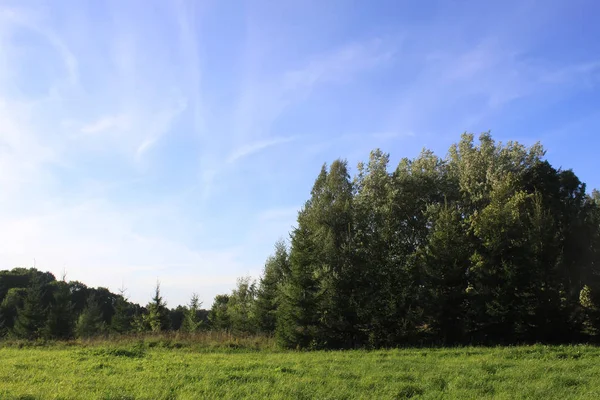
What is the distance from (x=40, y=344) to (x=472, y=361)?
23.8 meters

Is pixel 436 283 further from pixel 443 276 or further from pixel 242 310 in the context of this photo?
pixel 242 310

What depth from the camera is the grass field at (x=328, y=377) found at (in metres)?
10.1

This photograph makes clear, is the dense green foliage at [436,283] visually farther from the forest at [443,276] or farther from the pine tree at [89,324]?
the pine tree at [89,324]

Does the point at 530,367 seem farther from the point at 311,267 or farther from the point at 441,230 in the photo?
the point at 311,267

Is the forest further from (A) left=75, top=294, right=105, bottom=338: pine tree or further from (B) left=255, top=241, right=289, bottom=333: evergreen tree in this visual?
(A) left=75, top=294, right=105, bottom=338: pine tree

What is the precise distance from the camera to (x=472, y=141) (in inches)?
1403

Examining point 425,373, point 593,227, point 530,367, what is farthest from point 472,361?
point 593,227

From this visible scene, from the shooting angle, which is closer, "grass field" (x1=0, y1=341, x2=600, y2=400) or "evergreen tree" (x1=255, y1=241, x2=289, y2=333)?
"grass field" (x1=0, y1=341, x2=600, y2=400)

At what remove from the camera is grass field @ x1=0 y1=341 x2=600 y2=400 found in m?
10.1

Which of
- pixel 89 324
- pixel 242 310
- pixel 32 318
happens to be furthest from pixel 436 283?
pixel 32 318

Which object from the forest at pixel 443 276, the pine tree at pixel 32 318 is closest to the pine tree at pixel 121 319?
the pine tree at pixel 32 318

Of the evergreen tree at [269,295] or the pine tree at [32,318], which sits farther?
the pine tree at [32,318]

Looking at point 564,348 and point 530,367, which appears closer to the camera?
point 530,367

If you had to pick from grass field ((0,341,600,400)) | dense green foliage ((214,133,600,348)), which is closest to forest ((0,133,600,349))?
dense green foliage ((214,133,600,348))
